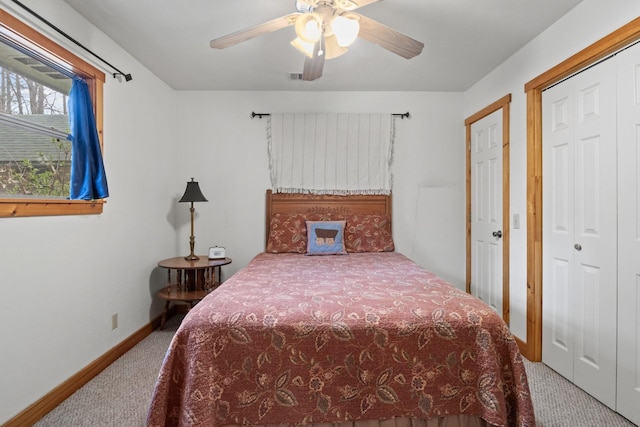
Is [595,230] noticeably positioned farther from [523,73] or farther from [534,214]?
[523,73]

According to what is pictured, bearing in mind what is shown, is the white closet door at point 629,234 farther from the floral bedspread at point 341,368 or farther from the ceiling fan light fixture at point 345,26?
the ceiling fan light fixture at point 345,26

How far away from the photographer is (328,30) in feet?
5.90

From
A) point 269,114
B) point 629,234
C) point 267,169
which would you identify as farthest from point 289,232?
point 629,234

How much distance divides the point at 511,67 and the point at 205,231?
3.25m

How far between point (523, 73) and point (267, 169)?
245 centimetres

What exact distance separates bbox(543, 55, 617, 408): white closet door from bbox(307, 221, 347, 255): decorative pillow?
162 centimetres

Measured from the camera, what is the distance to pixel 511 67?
2.71 meters

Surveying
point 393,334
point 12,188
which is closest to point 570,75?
point 393,334

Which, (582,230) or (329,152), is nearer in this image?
(582,230)

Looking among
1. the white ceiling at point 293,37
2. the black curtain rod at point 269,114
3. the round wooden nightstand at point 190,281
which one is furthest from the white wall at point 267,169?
the round wooden nightstand at point 190,281

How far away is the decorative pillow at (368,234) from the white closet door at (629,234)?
1.77m

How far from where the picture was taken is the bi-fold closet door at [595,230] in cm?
173

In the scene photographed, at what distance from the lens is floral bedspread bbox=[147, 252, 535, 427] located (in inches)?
54.4

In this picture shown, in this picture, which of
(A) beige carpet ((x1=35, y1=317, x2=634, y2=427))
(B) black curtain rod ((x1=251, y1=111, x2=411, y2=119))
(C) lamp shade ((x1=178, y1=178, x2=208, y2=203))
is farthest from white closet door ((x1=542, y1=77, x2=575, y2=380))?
(C) lamp shade ((x1=178, y1=178, x2=208, y2=203))
